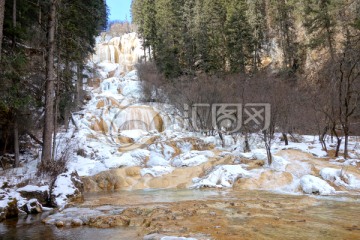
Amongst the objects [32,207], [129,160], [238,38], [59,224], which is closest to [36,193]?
[32,207]

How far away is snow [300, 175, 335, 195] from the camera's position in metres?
12.2

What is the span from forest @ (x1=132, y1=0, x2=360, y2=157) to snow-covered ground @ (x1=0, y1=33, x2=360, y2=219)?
2.41 meters

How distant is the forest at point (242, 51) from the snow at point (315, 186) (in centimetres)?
797

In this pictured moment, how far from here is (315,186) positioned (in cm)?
1235

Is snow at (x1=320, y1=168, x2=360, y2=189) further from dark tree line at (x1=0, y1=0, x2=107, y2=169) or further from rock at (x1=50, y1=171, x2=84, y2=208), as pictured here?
dark tree line at (x1=0, y1=0, x2=107, y2=169)

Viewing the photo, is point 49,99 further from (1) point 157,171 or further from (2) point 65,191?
(1) point 157,171

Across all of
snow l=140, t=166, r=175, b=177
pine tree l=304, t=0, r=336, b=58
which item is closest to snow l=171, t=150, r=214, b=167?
snow l=140, t=166, r=175, b=177

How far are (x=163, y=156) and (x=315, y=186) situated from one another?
11068 millimetres

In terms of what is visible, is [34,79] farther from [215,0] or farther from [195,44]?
[215,0]

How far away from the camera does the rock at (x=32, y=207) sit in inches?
344

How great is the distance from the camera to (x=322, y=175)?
46.1 feet

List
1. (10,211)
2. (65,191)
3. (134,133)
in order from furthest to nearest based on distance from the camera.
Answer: (134,133), (65,191), (10,211)

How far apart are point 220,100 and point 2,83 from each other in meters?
17.9

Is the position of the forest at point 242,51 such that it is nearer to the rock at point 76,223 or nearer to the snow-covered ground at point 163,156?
the snow-covered ground at point 163,156
